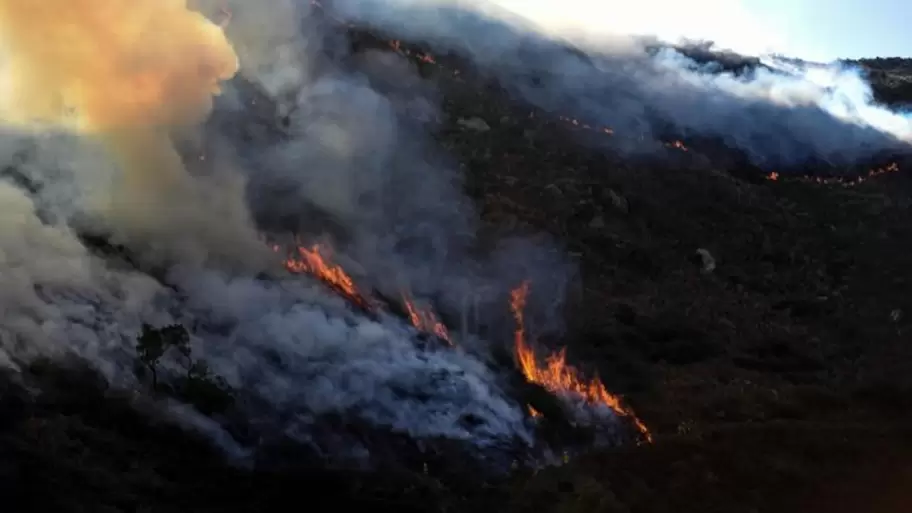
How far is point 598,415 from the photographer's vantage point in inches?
1027

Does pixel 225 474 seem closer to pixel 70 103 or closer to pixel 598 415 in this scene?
pixel 598 415

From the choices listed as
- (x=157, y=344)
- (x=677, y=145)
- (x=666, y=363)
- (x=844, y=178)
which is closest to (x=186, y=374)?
(x=157, y=344)

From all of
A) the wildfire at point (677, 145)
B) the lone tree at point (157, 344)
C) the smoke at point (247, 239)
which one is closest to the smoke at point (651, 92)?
the wildfire at point (677, 145)

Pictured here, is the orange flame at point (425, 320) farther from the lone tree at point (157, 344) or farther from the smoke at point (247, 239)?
the lone tree at point (157, 344)

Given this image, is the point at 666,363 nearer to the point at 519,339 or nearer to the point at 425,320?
the point at 519,339

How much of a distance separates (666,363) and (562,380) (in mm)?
5367

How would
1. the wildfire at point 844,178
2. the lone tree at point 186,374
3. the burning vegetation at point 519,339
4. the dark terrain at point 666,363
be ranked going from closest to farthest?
the dark terrain at point 666,363, the lone tree at point 186,374, the burning vegetation at point 519,339, the wildfire at point 844,178

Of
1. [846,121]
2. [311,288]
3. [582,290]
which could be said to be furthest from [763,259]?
[311,288]

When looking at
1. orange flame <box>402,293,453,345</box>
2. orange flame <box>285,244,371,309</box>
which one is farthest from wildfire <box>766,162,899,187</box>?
orange flame <box>285,244,371,309</box>

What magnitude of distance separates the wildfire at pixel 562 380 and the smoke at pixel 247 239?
1143 mm

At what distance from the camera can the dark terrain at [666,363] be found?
19938 millimetres

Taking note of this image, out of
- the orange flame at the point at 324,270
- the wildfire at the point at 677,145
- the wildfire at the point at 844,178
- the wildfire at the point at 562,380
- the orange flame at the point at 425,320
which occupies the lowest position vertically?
the wildfire at the point at 562,380

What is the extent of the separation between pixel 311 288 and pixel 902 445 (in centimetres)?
1762

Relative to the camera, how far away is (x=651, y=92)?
2291 inches
